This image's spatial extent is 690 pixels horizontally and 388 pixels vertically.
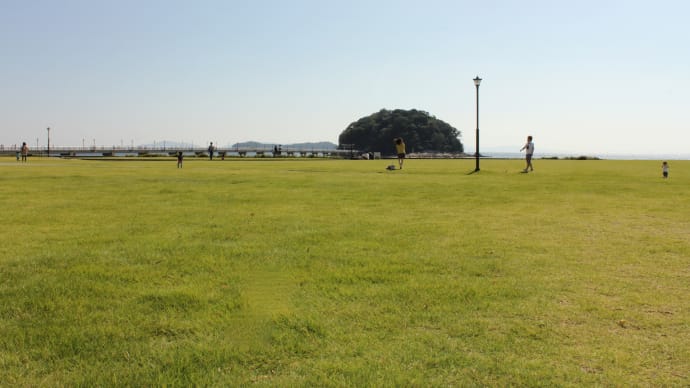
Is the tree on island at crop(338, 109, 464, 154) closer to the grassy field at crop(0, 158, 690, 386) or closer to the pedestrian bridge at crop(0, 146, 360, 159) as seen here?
the pedestrian bridge at crop(0, 146, 360, 159)

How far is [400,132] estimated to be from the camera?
153250 mm

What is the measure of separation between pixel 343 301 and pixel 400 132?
151041 mm

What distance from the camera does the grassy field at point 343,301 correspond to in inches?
134

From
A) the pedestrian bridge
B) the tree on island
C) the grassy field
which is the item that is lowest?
the grassy field

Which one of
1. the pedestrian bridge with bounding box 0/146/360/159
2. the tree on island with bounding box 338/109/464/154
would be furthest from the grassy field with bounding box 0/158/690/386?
the tree on island with bounding box 338/109/464/154

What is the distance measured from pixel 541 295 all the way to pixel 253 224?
5.44 m

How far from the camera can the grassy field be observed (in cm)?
340

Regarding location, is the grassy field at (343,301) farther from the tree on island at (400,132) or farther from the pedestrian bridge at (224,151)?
the tree on island at (400,132)

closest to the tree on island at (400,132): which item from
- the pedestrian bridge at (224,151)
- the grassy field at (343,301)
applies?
the pedestrian bridge at (224,151)

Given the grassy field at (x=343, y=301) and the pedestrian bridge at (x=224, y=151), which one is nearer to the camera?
the grassy field at (x=343, y=301)

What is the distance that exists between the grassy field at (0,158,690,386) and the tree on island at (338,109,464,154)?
466 ft

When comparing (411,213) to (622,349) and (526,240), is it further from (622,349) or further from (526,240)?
(622,349)

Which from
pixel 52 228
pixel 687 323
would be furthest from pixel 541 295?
pixel 52 228

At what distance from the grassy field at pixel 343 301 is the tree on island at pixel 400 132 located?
466ft
